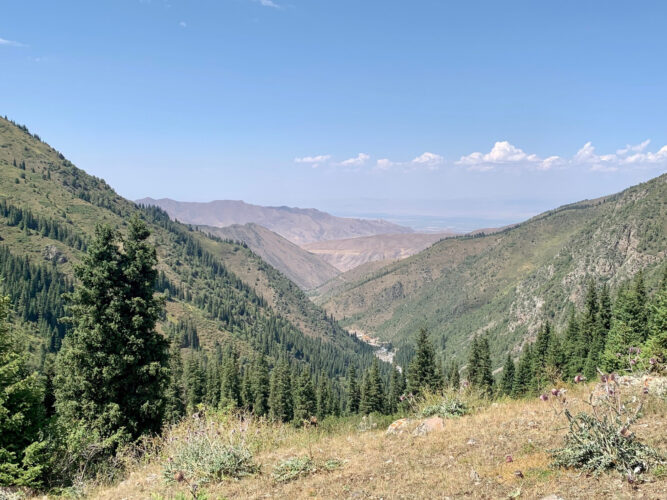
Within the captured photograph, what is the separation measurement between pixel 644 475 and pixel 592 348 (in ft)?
166

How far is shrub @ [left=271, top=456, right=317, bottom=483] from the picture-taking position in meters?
9.79

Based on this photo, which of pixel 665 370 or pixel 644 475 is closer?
pixel 644 475

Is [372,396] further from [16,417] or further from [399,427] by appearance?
[16,417]

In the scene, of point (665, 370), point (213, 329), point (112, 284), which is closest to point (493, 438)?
point (665, 370)

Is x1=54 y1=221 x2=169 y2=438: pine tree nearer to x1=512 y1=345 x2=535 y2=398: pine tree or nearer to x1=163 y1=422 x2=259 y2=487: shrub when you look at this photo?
x1=163 y1=422 x2=259 y2=487: shrub

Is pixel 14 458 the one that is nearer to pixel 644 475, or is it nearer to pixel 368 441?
pixel 368 441

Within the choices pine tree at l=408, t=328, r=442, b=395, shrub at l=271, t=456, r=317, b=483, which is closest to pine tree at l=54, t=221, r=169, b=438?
shrub at l=271, t=456, r=317, b=483

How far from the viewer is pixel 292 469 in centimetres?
1004

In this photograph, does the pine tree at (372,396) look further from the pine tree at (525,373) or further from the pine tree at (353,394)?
the pine tree at (525,373)

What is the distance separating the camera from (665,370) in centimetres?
1356

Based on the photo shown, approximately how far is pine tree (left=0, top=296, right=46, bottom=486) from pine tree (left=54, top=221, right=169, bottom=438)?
585 cm

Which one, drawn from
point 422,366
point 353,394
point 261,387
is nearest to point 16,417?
point 422,366

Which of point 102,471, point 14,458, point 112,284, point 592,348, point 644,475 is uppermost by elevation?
point 112,284

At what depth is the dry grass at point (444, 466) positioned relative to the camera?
7449mm
